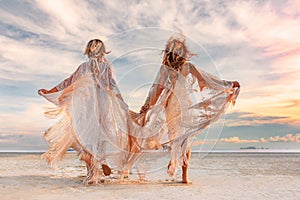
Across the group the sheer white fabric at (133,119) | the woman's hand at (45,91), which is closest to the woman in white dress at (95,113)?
the sheer white fabric at (133,119)

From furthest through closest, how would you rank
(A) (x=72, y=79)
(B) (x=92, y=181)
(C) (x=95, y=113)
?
(A) (x=72, y=79)
(C) (x=95, y=113)
(B) (x=92, y=181)

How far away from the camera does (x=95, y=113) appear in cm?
625

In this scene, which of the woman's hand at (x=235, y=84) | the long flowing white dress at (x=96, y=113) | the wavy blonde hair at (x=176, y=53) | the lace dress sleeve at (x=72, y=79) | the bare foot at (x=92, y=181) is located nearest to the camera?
the bare foot at (x=92, y=181)

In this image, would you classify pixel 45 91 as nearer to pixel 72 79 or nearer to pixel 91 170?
pixel 72 79

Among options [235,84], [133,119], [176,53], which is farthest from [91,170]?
[235,84]

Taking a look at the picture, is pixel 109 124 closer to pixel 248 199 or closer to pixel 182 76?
pixel 182 76

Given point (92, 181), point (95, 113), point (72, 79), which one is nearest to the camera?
point (92, 181)

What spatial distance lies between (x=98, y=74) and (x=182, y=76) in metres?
1.50

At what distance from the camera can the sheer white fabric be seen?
622cm

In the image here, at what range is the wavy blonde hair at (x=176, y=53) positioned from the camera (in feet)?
20.7

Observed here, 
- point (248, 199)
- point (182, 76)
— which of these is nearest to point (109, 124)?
point (182, 76)

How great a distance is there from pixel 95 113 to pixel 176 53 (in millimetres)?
1787

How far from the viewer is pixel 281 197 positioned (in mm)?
5082

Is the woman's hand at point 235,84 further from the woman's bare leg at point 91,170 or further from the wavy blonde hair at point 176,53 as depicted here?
the woman's bare leg at point 91,170
